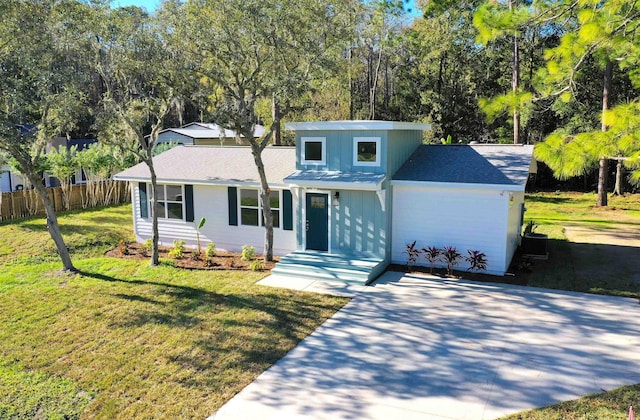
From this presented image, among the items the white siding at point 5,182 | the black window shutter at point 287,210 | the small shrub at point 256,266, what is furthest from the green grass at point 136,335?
the white siding at point 5,182

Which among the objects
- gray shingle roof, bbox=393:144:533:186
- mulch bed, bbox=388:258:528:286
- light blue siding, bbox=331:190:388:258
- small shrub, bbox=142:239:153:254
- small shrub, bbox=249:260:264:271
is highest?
gray shingle roof, bbox=393:144:533:186

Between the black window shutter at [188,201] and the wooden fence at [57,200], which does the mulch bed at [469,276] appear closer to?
the black window shutter at [188,201]

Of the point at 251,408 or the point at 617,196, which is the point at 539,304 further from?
the point at 617,196

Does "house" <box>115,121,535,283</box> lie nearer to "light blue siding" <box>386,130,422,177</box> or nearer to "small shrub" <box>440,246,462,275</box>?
"light blue siding" <box>386,130,422,177</box>

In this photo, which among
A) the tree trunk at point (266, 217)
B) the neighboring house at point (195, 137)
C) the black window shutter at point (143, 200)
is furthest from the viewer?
the neighboring house at point (195, 137)

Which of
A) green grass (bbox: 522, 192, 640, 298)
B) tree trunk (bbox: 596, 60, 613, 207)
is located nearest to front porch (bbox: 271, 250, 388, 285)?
green grass (bbox: 522, 192, 640, 298)

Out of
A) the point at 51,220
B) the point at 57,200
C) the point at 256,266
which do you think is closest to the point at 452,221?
the point at 256,266

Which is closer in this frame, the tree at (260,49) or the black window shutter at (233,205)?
the tree at (260,49)

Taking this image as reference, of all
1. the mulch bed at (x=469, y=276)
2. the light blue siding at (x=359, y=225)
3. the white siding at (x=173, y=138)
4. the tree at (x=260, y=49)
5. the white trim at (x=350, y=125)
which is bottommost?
the mulch bed at (x=469, y=276)
